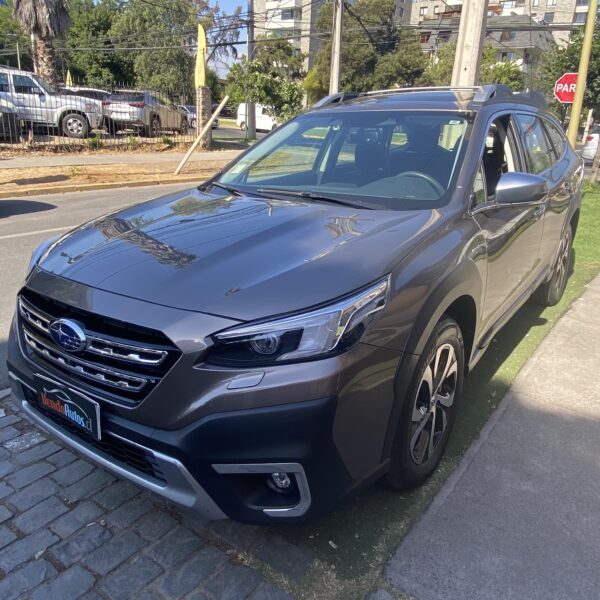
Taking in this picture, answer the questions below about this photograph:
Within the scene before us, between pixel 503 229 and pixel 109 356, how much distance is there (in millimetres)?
2228

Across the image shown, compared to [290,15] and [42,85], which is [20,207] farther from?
[290,15]

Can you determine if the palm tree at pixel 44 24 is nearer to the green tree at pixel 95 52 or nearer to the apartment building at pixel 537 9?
the green tree at pixel 95 52

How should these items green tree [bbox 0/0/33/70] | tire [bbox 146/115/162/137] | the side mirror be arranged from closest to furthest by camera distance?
the side mirror
tire [bbox 146/115/162/137]
green tree [bbox 0/0/33/70]

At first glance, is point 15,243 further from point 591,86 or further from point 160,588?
point 591,86

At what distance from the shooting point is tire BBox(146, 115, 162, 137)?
67.5 feet

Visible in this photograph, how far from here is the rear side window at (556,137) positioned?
4.73 m

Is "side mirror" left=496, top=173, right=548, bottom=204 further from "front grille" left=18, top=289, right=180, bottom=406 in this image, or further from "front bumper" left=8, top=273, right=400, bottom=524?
"front grille" left=18, top=289, right=180, bottom=406

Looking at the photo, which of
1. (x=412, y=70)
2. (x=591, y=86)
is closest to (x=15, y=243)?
(x=591, y=86)

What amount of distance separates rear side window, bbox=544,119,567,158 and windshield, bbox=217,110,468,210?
1.90 meters

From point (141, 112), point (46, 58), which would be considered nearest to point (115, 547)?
point (141, 112)

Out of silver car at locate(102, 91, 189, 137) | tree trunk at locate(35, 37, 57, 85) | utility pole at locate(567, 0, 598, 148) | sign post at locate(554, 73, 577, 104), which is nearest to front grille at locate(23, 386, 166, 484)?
utility pole at locate(567, 0, 598, 148)

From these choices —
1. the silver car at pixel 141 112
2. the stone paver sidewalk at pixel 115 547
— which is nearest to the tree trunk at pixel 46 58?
the silver car at pixel 141 112

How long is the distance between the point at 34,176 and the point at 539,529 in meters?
12.6

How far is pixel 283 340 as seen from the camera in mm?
1900
